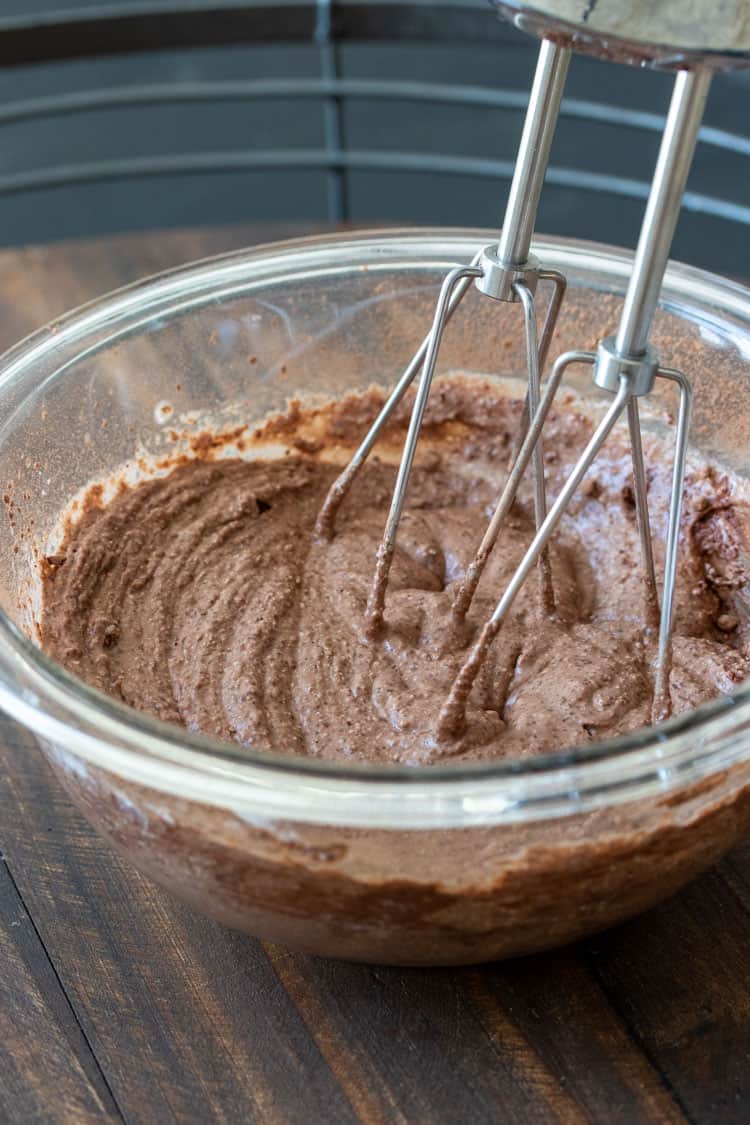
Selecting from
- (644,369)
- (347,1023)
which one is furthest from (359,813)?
(644,369)

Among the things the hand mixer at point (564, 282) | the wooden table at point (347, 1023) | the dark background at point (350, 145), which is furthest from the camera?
the dark background at point (350, 145)

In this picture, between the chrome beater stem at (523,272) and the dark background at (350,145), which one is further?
the dark background at (350,145)

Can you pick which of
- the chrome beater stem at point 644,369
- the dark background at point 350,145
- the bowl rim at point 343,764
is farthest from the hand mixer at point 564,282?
the dark background at point 350,145

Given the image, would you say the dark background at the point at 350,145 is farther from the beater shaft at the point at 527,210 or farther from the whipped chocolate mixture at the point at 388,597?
the beater shaft at the point at 527,210

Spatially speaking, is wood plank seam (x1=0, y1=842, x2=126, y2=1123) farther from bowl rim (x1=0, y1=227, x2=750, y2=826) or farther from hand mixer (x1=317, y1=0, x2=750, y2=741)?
hand mixer (x1=317, y1=0, x2=750, y2=741)

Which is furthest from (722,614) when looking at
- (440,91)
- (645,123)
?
(440,91)

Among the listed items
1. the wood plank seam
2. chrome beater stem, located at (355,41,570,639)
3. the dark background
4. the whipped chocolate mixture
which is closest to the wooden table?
the wood plank seam
